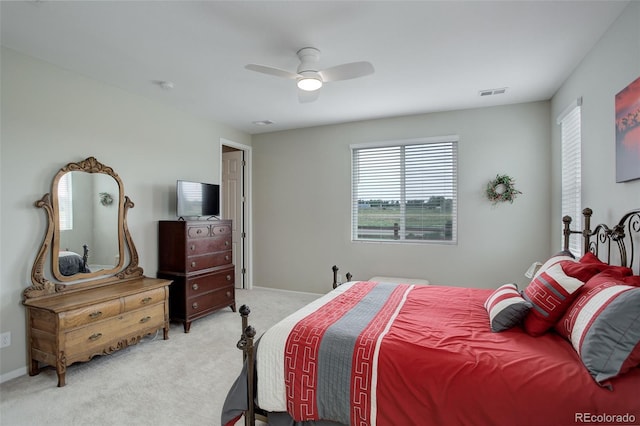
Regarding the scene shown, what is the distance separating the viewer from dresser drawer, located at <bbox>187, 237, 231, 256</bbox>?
12.8 feet

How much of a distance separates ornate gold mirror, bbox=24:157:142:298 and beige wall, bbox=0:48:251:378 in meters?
0.08

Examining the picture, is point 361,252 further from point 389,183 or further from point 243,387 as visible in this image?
point 243,387

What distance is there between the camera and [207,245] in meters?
4.16

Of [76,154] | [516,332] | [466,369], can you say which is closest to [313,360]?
[466,369]

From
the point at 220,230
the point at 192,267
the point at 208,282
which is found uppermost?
the point at 220,230

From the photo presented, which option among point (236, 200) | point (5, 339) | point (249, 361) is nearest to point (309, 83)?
point (249, 361)

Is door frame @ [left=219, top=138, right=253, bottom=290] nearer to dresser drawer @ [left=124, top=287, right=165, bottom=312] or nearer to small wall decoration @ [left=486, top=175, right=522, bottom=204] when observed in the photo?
dresser drawer @ [left=124, top=287, right=165, bottom=312]

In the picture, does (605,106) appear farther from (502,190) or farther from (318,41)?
(318,41)

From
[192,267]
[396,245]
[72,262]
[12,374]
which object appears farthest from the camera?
[396,245]

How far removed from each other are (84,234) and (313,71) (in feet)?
9.10

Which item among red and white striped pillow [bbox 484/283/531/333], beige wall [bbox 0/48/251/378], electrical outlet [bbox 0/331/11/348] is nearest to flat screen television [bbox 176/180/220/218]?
beige wall [bbox 0/48/251/378]

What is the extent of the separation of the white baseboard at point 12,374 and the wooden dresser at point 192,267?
1351 mm

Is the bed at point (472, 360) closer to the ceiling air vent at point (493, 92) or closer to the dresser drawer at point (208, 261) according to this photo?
the ceiling air vent at point (493, 92)

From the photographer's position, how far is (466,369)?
151cm
